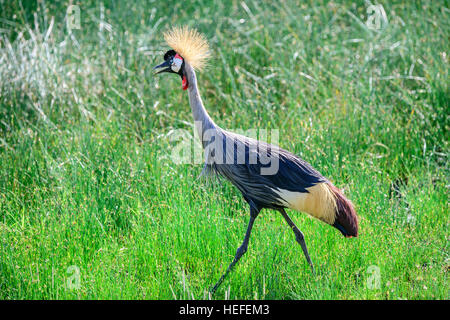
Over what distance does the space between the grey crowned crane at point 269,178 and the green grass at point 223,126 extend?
0.25 metres

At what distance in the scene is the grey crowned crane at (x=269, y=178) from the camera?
3465 millimetres

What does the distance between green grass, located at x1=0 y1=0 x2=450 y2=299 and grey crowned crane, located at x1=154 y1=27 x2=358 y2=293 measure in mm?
249

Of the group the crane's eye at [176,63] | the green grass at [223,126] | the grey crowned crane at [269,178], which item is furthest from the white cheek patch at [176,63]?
the green grass at [223,126]

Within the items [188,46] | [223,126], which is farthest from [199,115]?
[223,126]

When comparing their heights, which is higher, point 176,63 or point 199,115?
point 176,63

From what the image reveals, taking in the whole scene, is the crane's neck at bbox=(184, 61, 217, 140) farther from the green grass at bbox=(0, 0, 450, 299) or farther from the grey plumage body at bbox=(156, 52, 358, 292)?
the green grass at bbox=(0, 0, 450, 299)

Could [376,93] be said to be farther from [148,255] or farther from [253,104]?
[148,255]

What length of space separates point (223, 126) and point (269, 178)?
5.41ft

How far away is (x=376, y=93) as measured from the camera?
5.45 m

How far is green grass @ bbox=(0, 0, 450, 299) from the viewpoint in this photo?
355cm

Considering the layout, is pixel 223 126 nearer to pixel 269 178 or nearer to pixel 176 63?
pixel 176 63

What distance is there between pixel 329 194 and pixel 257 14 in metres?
3.74

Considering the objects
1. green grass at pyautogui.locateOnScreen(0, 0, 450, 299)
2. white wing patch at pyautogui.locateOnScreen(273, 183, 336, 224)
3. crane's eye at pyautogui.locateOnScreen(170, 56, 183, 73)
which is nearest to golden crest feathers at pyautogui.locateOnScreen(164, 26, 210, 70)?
crane's eye at pyautogui.locateOnScreen(170, 56, 183, 73)

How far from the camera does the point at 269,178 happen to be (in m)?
3.47
